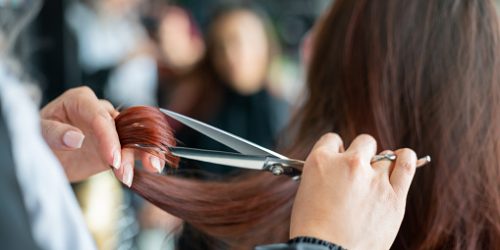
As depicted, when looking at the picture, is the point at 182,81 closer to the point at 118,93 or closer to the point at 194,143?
the point at 118,93

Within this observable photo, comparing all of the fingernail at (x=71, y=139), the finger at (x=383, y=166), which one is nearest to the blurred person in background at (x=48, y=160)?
the fingernail at (x=71, y=139)

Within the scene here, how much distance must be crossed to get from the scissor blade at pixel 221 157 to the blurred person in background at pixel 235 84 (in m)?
1.76

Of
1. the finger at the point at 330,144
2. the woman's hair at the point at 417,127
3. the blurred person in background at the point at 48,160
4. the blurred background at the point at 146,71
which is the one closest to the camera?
the blurred person in background at the point at 48,160

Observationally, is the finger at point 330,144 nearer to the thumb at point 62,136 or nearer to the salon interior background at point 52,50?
the thumb at point 62,136

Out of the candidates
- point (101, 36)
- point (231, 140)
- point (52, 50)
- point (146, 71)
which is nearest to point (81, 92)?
point (231, 140)

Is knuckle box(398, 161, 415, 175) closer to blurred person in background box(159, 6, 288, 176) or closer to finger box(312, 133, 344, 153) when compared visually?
finger box(312, 133, 344, 153)

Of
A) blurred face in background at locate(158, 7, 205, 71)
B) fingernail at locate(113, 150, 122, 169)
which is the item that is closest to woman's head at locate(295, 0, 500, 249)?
fingernail at locate(113, 150, 122, 169)

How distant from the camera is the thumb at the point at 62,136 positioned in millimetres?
902

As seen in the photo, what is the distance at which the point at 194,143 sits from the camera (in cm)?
240

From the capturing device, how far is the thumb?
0.90 m

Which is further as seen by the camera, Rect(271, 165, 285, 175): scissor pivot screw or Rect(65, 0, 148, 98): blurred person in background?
Rect(65, 0, 148, 98): blurred person in background

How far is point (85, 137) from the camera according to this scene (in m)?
0.97

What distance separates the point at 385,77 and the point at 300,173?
282mm

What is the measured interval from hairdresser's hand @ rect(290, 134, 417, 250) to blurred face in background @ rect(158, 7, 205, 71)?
2.43 meters
